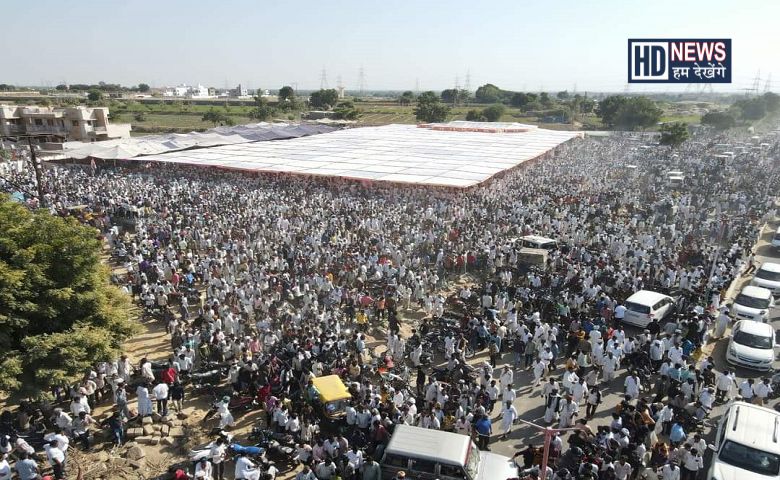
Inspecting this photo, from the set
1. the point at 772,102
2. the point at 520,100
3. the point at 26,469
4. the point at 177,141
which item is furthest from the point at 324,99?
the point at 26,469

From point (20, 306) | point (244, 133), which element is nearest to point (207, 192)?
point (20, 306)

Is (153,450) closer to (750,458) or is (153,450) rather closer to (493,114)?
(750,458)

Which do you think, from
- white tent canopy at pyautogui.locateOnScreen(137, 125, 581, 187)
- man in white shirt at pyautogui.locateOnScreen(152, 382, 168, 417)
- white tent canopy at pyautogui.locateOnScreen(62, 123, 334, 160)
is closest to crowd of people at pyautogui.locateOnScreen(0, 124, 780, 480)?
man in white shirt at pyautogui.locateOnScreen(152, 382, 168, 417)

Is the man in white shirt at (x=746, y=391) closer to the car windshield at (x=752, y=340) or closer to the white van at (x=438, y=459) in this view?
the car windshield at (x=752, y=340)

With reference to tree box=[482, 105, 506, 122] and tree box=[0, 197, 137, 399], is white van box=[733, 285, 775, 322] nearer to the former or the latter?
tree box=[0, 197, 137, 399]

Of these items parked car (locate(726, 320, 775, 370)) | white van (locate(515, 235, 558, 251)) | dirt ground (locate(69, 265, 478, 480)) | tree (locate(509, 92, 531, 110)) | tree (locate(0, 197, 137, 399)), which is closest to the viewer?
tree (locate(0, 197, 137, 399))

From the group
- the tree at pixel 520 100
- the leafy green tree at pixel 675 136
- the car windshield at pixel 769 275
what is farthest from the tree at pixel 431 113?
the car windshield at pixel 769 275

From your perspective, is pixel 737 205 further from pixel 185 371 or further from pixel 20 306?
pixel 20 306
